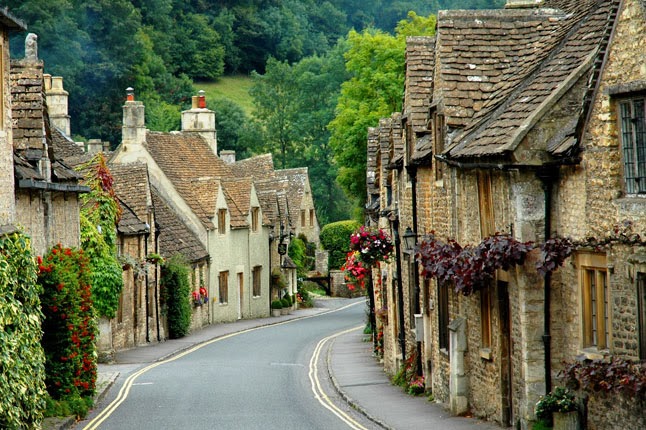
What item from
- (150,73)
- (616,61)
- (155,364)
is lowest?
(155,364)

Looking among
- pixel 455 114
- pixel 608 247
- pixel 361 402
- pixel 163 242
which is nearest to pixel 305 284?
pixel 163 242

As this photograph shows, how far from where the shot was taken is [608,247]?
14.9 meters

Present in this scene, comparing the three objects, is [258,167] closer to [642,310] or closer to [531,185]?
[531,185]

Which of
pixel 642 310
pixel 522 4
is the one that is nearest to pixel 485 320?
pixel 642 310

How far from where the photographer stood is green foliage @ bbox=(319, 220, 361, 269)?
76.8 metres

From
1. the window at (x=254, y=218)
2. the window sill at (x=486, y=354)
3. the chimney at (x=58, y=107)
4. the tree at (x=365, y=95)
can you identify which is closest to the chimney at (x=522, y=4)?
the window sill at (x=486, y=354)

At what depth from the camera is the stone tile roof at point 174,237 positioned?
47800 mm

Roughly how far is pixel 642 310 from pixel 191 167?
1699 inches

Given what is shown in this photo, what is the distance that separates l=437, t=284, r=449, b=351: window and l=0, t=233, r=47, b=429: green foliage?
823 centimetres

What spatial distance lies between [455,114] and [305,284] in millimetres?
52797

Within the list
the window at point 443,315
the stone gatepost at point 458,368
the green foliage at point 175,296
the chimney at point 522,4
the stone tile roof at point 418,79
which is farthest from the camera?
the green foliage at point 175,296

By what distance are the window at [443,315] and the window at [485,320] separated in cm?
271

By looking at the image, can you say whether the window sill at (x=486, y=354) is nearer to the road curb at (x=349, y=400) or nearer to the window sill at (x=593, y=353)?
the road curb at (x=349, y=400)

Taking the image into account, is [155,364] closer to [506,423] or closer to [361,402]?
[361,402]
